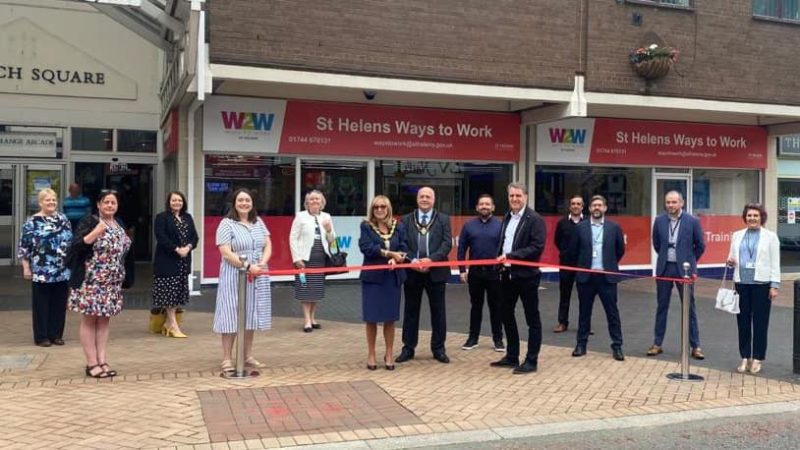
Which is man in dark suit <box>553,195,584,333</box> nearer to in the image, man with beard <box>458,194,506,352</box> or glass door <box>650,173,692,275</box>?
man with beard <box>458,194,506,352</box>

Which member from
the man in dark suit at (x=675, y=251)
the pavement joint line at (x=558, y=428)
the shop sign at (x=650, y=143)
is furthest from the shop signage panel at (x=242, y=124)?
the pavement joint line at (x=558, y=428)

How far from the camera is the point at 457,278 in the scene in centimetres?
1416

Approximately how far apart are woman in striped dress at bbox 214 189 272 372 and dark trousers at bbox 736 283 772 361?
15.8 feet

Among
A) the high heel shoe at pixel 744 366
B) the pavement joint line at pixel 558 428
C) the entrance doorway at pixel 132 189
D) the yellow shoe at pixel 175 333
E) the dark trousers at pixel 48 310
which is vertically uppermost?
the entrance doorway at pixel 132 189

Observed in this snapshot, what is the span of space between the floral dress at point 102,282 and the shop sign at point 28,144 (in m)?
11.6

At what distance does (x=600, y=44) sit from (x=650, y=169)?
3.57 meters

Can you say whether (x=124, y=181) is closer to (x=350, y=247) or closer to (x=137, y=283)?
(x=137, y=283)

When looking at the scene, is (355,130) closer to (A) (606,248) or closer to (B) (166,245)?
(B) (166,245)

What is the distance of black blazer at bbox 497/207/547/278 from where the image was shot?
23.6ft

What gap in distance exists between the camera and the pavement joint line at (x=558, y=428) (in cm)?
515

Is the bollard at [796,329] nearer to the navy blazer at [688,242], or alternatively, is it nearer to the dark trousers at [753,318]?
the dark trousers at [753,318]

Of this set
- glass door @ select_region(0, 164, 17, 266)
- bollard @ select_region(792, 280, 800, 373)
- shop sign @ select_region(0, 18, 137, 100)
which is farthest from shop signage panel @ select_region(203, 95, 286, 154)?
bollard @ select_region(792, 280, 800, 373)

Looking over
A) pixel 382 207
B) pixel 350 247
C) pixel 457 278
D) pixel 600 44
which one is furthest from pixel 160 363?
pixel 600 44

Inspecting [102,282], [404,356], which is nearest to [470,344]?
[404,356]
